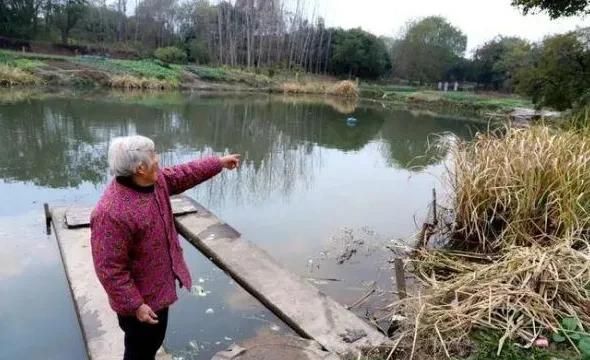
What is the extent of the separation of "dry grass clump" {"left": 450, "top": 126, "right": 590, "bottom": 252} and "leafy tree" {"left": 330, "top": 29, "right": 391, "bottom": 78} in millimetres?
30040

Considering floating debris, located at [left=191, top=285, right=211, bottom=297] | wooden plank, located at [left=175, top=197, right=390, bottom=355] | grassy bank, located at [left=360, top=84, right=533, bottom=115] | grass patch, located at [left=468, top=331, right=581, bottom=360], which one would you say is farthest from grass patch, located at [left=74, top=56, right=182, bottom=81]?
grass patch, located at [left=468, top=331, right=581, bottom=360]

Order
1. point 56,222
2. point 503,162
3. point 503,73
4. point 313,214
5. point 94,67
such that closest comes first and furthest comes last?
point 503,162 < point 56,222 < point 313,214 < point 94,67 < point 503,73

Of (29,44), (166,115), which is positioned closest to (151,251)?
(166,115)

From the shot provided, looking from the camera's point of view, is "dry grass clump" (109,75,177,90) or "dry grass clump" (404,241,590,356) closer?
"dry grass clump" (404,241,590,356)

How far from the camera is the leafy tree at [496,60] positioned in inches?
1262

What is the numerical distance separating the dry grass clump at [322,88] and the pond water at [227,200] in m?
14.2

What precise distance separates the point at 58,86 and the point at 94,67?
3.32m

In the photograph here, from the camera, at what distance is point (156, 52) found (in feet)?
92.1

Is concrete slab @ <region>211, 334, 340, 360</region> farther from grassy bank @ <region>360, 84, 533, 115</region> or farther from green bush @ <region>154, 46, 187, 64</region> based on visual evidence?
green bush @ <region>154, 46, 187, 64</region>

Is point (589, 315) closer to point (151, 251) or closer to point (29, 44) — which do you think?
point (151, 251)

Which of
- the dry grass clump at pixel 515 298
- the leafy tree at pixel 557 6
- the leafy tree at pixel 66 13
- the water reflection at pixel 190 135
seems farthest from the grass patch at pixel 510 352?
the leafy tree at pixel 66 13

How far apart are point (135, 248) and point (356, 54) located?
108ft

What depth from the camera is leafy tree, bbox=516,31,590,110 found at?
450 inches

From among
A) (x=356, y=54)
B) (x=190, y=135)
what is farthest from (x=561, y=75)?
(x=356, y=54)
